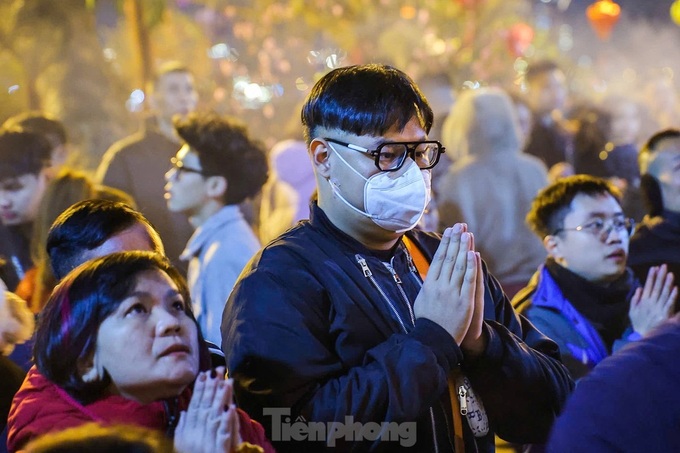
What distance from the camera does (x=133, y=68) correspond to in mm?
9219

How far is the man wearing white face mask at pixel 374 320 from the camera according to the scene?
194 centimetres

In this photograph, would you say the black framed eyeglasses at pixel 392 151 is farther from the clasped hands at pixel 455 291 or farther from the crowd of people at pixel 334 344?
the clasped hands at pixel 455 291

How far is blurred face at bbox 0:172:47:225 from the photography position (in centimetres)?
452

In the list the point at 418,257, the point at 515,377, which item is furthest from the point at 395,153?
the point at 515,377

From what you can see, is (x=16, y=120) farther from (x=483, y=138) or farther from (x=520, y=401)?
(x=520, y=401)

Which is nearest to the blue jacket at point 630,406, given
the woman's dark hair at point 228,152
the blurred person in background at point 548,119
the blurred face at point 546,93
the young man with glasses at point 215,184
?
the young man with glasses at point 215,184

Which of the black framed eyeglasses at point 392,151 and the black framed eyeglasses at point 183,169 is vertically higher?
the black framed eyeglasses at point 392,151

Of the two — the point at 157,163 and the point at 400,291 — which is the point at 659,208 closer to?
the point at 400,291

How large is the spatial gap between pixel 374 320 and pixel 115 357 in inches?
24.3

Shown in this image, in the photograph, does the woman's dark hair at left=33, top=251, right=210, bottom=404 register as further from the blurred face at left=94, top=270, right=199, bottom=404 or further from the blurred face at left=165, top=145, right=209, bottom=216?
the blurred face at left=165, top=145, right=209, bottom=216

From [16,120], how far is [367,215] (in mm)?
4126

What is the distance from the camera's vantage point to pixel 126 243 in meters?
2.51

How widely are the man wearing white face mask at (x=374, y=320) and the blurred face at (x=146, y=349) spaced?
5.5 inches

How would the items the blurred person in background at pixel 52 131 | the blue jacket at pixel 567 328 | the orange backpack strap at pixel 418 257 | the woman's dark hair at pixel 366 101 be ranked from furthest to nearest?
the blurred person in background at pixel 52 131 → the blue jacket at pixel 567 328 → the orange backpack strap at pixel 418 257 → the woman's dark hair at pixel 366 101
